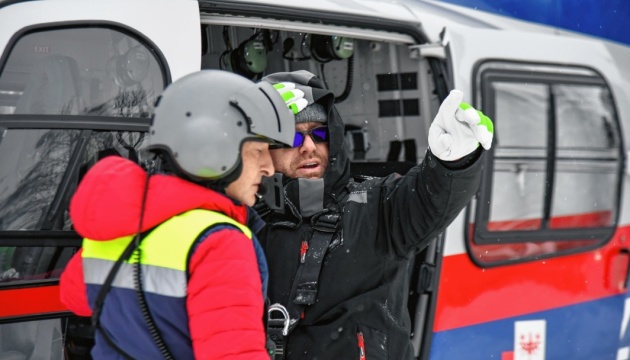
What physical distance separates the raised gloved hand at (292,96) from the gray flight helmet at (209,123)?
689 millimetres

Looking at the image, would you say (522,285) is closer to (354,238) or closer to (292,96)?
(354,238)

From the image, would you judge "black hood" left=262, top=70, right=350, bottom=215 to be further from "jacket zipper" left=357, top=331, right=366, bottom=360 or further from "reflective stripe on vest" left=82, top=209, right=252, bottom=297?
"reflective stripe on vest" left=82, top=209, right=252, bottom=297

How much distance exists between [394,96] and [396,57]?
0.66 ft

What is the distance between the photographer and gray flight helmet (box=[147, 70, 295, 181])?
1843 millimetres

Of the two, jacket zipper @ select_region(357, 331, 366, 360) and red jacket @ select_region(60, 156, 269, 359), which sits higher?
red jacket @ select_region(60, 156, 269, 359)

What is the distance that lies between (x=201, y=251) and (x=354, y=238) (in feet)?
3.27

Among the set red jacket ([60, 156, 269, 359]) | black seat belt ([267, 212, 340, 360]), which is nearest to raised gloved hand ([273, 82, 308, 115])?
black seat belt ([267, 212, 340, 360])

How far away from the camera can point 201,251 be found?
5.66ft

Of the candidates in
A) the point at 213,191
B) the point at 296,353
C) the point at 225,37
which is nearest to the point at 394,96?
the point at 225,37

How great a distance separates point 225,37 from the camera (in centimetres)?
419

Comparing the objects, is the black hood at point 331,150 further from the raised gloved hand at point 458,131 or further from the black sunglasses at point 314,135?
the raised gloved hand at point 458,131

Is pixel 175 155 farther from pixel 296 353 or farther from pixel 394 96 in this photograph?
pixel 394 96

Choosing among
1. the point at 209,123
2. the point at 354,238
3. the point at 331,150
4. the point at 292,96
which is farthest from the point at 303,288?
the point at 209,123

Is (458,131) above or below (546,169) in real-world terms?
above
